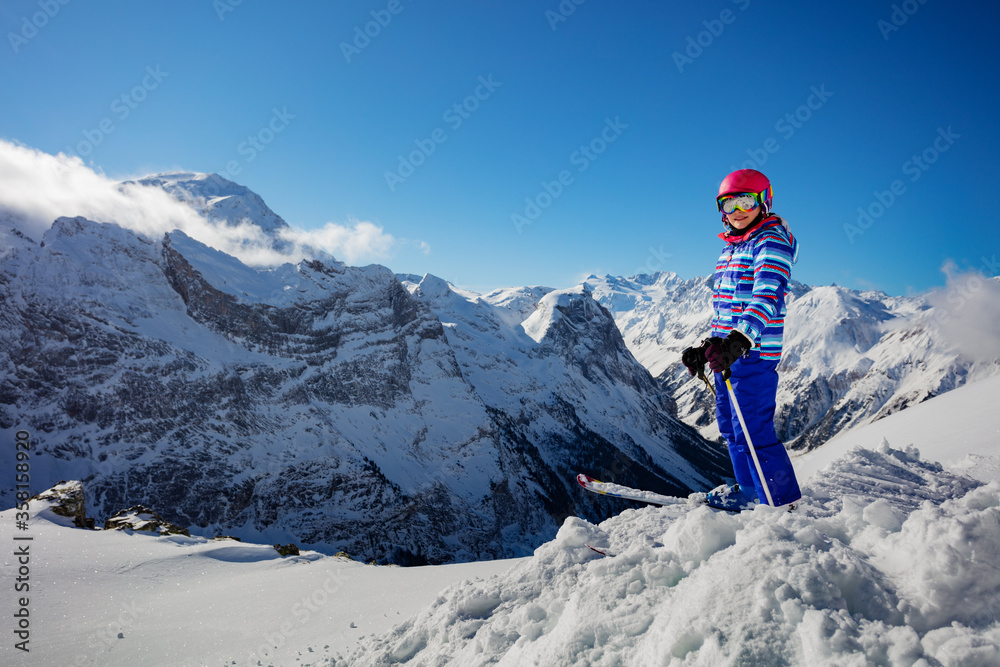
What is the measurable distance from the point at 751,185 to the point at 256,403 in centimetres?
6504

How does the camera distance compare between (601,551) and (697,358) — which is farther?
(697,358)

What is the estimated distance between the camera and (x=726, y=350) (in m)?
4.13

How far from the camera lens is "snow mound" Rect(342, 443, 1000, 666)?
1.83m

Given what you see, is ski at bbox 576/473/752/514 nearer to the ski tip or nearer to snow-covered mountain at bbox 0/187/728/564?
the ski tip

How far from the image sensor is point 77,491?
13.0 meters

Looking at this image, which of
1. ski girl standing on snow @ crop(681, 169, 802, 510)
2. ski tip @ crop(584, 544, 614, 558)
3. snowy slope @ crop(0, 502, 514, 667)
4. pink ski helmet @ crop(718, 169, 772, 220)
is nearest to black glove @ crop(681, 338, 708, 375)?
ski girl standing on snow @ crop(681, 169, 802, 510)

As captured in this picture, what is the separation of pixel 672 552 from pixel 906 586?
1.15 m

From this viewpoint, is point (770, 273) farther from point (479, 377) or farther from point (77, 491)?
point (479, 377)

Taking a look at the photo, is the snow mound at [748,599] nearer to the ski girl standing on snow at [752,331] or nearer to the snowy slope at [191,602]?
the snowy slope at [191,602]

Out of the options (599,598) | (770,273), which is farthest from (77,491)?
(770,273)

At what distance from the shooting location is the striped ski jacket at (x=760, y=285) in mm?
4234

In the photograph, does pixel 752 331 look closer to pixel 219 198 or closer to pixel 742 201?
pixel 742 201

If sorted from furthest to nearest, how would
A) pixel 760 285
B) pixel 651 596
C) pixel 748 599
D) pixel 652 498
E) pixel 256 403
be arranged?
pixel 256 403 < pixel 652 498 < pixel 760 285 < pixel 651 596 < pixel 748 599

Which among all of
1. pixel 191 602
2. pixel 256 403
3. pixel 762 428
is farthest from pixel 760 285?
pixel 256 403
